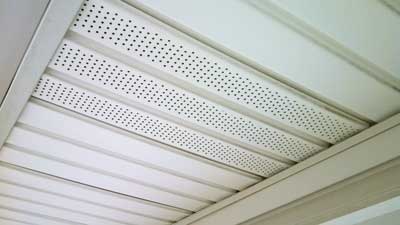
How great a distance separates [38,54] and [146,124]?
57 cm

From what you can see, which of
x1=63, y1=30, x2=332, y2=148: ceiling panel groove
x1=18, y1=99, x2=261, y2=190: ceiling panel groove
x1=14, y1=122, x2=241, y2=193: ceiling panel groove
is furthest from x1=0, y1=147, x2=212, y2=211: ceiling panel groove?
x1=63, y1=30, x2=332, y2=148: ceiling panel groove

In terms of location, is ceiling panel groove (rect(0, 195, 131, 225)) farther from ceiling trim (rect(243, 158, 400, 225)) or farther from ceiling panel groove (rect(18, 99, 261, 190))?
ceiling trim (rect(243, 158, 400, 225))

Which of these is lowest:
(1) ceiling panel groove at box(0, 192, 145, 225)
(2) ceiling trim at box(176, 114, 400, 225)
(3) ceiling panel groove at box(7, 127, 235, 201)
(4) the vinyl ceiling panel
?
(2) ceiling trim at box(176, 114, 400, 225)

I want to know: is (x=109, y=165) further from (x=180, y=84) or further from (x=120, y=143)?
(x=180, y=84)

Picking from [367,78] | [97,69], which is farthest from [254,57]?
[97,69]

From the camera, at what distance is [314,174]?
1.82 meters

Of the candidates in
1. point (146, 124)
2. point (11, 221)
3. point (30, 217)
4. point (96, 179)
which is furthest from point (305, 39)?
point (11, 221)

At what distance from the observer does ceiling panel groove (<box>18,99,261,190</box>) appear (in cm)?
164

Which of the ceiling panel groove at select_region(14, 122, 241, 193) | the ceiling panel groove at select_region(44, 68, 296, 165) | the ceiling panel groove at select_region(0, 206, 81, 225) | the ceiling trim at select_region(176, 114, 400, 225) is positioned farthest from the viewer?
the ceiling panel groove at select_region(0, 206, 81, 225)

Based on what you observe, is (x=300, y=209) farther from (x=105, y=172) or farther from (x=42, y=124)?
(x=42, y=124)

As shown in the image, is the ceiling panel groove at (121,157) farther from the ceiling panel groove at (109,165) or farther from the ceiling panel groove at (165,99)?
the ceiling panel groove at (165,99)

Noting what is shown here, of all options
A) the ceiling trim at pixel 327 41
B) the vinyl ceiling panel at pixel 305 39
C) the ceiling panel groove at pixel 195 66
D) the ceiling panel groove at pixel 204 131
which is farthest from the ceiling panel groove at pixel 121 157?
the ceiling trim at pixel 327 41

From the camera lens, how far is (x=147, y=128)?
5.62 ft

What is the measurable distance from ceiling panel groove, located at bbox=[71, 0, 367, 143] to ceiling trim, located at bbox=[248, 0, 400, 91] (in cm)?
25
